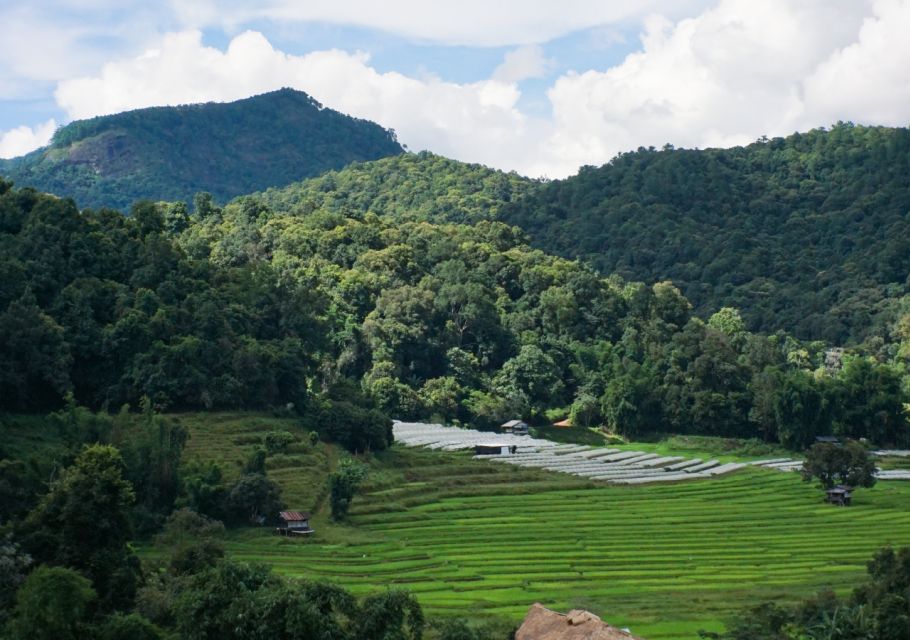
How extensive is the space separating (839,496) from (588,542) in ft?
55.1

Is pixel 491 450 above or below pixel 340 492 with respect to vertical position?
above

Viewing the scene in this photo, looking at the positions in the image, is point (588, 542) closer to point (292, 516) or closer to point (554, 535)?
point (554, 535)

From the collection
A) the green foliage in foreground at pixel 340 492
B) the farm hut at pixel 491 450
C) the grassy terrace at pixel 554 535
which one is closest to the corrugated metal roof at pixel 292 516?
the grassy terrace at pixel 554 535

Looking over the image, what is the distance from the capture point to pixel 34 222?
5650cm

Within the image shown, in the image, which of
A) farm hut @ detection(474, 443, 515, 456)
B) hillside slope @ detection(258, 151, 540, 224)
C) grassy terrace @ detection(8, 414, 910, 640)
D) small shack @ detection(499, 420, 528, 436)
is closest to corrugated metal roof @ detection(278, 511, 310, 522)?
grassy terrace @ detection(8, 414, 910, 640)

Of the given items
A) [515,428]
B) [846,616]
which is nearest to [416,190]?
[515,428]

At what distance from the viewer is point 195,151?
16900 cm

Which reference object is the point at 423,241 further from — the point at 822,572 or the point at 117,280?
the point at 822,572

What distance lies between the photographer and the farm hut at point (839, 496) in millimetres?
54781

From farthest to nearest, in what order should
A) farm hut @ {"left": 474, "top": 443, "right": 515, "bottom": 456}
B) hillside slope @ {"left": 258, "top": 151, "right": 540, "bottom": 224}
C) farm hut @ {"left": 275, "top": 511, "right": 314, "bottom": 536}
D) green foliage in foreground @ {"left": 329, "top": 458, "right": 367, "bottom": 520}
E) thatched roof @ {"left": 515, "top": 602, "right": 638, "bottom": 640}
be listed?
1. hillside slope @ {"left": 258, "top": 151, "right": 540, "bottom": 224}
2. farm hut @ {"left": 474, "top": 443, "right": 515, "bottom": 456}
3. green foliage in foreground @ {"left": 329, "top": 458, "right": 367, "bottom": 520}
4. farm hut @ {"left": 275, "top": 511, "right": 314, "bottom": 536}
5. thatched roof @ {"left": 515, "top": 602, "right": 638, "bottom": 640}

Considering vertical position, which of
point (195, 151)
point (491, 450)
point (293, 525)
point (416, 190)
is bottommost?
point (293, 525)

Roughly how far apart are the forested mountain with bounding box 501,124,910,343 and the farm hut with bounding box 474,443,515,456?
46.2 metres

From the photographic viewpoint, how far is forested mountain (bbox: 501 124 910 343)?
10631cm

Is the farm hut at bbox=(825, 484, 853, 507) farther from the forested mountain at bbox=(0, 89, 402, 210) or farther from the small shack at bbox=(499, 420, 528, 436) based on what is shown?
the forested mountain at bbox=(0, 89, 402, 210)
